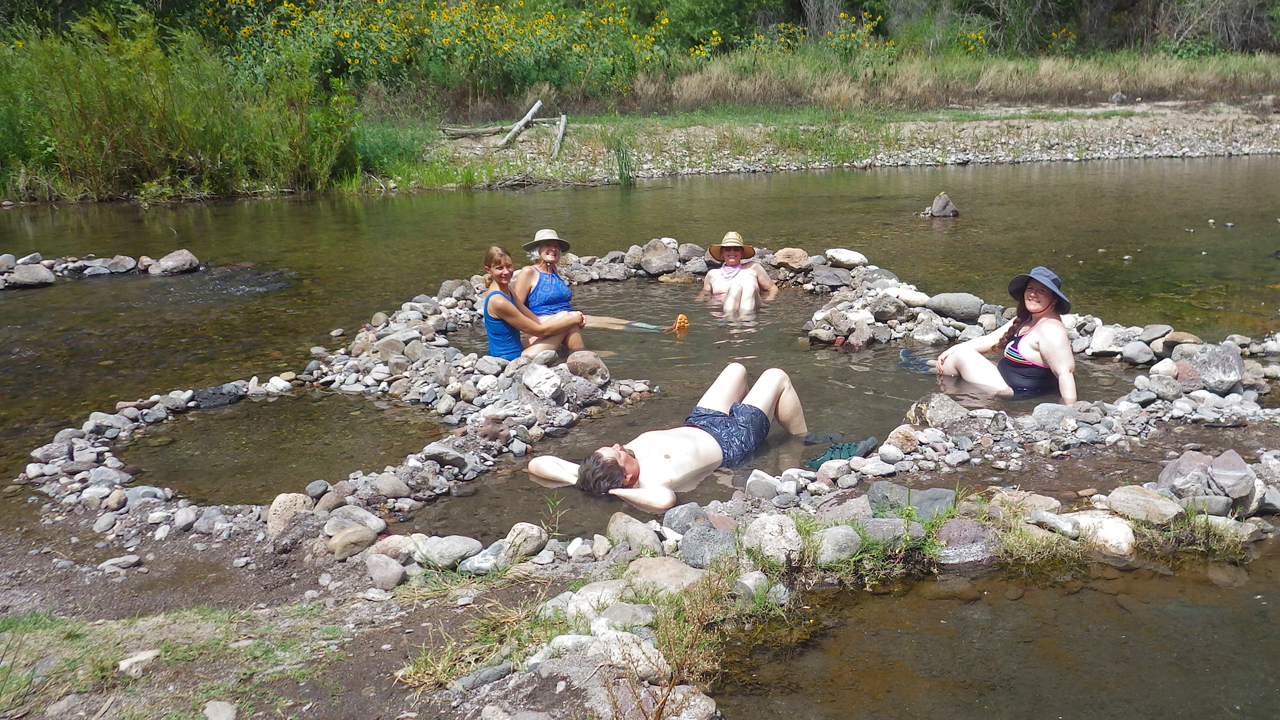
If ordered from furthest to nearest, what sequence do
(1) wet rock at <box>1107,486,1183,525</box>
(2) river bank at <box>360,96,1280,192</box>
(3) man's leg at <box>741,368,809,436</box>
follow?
(2) river bank at <box>360,96,1280,192</box> < (3) man's leg at <box>741,368,809,436</box> < (1) wet rock at <box>1107,486,1183,525</box>

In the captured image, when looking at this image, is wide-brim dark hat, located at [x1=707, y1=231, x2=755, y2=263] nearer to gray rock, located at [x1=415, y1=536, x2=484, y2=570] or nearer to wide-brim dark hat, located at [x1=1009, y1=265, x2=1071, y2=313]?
wide-brim dark hat, located at [x1=1009, y1=265, x2=1071, y2=313]

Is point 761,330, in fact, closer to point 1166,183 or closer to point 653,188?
point 653,188

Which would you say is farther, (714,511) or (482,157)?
(482,157)

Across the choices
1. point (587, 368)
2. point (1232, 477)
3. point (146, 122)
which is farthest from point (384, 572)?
point (146, 122)

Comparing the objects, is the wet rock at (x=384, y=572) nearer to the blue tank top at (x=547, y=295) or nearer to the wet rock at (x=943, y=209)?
the blue tank top at (x=547, y=295)

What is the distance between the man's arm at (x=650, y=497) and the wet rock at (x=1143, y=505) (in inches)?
95.6

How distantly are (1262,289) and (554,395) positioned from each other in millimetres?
8136

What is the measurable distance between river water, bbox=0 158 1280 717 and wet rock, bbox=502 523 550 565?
484 millimetres

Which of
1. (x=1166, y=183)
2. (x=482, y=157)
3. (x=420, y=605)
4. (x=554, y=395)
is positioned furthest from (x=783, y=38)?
(x=420, y=605)

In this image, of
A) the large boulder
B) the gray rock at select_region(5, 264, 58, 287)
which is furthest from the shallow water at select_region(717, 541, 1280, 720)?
the gray rock at select_region(5, 264, 58, 287)

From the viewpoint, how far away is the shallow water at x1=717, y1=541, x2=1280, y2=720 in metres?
3.52

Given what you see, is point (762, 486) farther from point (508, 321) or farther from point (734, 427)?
point (508, 321)

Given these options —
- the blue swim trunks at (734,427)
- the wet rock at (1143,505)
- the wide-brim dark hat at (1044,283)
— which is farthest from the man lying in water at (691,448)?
the wet rock at (1143,505)

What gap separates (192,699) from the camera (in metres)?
3.34
